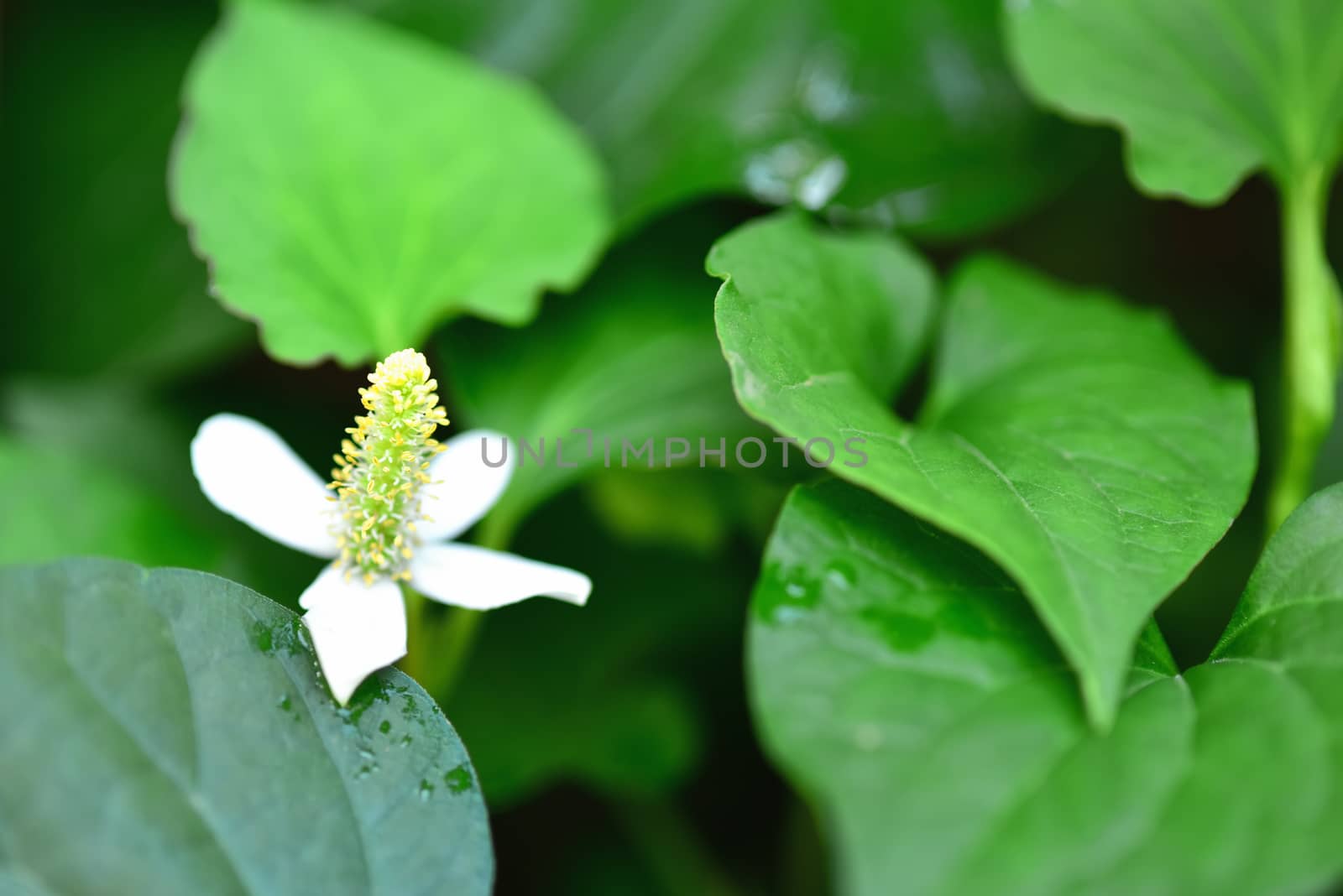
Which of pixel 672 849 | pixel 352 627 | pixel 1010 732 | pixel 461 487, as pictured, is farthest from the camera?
pixel 672 849

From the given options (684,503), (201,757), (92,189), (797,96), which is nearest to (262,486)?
(201,757)

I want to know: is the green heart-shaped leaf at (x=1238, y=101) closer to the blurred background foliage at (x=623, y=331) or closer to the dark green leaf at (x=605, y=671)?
the blurred background foliage at (x=623, y=331)

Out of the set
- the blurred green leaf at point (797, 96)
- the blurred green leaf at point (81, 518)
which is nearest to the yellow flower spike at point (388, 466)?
the blurred green leaf at point (81, 518)

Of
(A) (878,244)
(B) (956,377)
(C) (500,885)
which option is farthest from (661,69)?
(C) (500,885)

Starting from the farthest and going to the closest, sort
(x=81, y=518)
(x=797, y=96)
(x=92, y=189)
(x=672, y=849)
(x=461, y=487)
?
(x=92, y=189), (x=797, y=96), (x=672, y=849), (x=81, y=518), (x=461, y=487)

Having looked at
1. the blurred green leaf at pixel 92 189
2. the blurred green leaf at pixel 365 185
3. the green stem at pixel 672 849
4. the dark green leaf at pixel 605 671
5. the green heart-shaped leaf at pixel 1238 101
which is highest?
the green heart-shaped leaf at pixel 1238 101

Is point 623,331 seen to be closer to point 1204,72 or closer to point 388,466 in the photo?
point 388,466

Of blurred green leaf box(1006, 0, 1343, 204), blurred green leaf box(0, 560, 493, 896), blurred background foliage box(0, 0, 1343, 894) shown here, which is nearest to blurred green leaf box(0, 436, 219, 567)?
blurred background foliage box(0, 0, 1343, 894)

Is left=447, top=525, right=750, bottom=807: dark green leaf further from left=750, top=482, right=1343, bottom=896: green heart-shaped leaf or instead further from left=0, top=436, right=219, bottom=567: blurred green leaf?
left=750, top=482, right=1343, bottom=896: green heart-shaped leaf
